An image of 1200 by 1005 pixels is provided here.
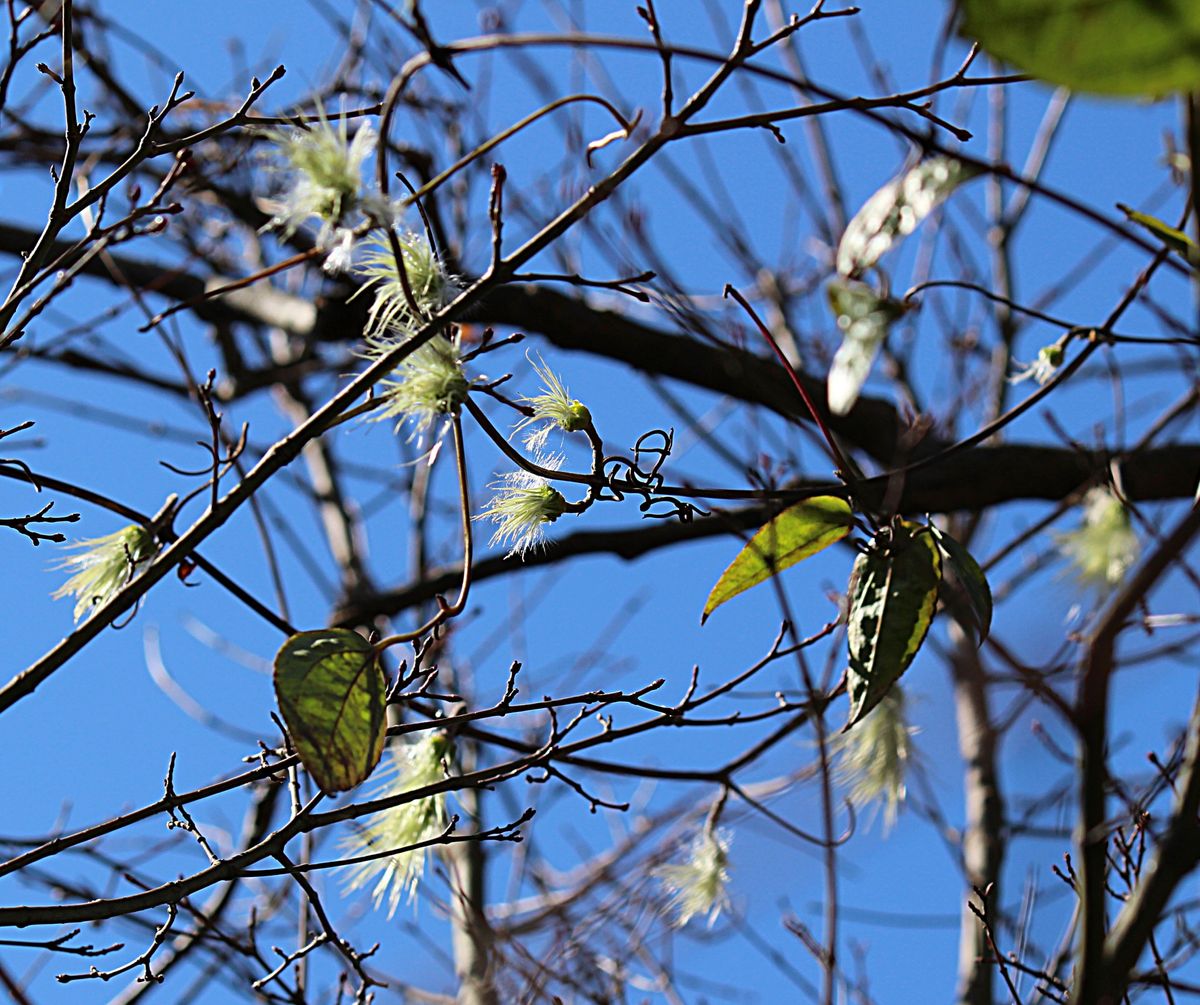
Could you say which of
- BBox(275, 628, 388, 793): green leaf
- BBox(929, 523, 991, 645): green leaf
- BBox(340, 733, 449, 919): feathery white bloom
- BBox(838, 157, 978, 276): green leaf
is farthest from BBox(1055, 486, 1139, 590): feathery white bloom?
BBox(275, 628, 388, 793): green leaf

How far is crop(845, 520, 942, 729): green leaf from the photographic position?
620 mm

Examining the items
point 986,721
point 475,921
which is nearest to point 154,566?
point 475,921

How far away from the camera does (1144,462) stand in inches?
54.2

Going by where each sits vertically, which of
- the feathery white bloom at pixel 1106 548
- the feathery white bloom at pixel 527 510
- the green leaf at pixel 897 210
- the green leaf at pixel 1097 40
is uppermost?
the green leaf at pixel 897 210

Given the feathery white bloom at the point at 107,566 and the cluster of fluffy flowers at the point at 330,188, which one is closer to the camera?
the cluster of fluffy flowers at the point at 330,188

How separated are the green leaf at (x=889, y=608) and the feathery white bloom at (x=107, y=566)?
0.44 metres

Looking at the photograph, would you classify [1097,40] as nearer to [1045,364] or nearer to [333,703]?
[333,703]

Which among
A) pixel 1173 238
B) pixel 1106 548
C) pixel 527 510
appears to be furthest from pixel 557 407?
pixel 1106 548

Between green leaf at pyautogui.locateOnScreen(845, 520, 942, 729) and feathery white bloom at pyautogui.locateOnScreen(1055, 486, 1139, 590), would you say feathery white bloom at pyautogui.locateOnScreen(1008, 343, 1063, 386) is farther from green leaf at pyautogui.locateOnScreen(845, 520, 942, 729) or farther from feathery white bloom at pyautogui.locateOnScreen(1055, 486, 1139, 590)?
feathery white bloom at pyautogui.locateOnScreen(1055, 486, 1139, 590)

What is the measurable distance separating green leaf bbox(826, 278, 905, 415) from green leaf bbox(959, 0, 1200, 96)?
0.77m

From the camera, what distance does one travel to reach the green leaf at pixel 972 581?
0.62 metres

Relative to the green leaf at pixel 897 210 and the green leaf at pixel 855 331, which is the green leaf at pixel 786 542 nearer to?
the green leaf at pixel 855 331

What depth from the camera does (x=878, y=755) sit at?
98cm

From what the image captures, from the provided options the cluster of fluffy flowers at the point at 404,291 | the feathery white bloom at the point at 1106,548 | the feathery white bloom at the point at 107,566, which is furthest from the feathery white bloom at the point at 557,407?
the feathery white bloom at the point at 1106,548
